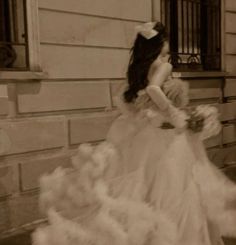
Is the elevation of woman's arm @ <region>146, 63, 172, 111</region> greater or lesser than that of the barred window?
lesser

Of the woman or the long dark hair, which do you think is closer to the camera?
the woman

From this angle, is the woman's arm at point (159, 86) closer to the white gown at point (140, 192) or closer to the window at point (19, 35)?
the white gown at point (140, 192)

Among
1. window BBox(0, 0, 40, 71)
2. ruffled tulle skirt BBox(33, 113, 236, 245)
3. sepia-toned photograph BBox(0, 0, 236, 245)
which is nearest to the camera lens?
ruffled tulle skirt BBox(33, 113, 236, 245)

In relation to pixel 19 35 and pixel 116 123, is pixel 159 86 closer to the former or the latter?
pixel 116 123

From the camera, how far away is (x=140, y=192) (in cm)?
363

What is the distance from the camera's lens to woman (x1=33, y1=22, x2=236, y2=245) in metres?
3.46

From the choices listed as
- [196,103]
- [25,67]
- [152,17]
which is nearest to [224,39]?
[196,103]

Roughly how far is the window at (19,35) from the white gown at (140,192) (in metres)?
1.70

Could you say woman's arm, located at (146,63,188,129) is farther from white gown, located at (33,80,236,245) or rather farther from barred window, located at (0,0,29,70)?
barred window, located at (0,0,29,70)

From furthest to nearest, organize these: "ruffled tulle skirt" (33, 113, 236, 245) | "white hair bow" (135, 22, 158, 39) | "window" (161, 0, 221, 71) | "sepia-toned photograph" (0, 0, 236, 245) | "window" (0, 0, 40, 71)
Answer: "window" (161, 0, 221, 71)
"window" (0, 0, 40, 71)
"white hair bow" (135, 22, 158, 39)
"sepia-toned photograph" (0, 0, 236, 245)
"ruffled tulle skirt" (33, 113, 236, 245)

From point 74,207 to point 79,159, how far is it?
0.37m

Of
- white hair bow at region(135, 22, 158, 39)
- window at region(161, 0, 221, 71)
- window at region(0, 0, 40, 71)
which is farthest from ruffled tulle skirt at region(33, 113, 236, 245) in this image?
window at region(161, 0, 221, 71)

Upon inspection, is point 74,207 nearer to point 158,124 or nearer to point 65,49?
point 158,124

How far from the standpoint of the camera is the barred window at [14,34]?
17.2 feet
